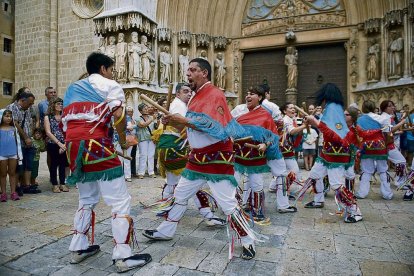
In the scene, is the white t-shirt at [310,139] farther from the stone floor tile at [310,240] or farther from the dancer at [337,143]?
the stone floor tile at [310,240]

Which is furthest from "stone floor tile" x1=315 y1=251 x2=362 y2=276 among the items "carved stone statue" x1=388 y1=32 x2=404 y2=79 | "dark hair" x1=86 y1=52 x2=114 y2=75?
"carved stone statue" x1=388 y1=32 x2=404 y2=79

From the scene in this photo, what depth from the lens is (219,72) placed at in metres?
13.1

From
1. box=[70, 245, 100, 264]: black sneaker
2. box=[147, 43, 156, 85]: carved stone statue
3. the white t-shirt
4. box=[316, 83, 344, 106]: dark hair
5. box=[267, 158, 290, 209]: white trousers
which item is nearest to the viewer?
box=[70, 245, 100, 264]: black sneaker

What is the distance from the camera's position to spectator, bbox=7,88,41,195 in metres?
5.68

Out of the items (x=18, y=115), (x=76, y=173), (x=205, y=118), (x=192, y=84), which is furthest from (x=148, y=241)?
(x=18, y=115)

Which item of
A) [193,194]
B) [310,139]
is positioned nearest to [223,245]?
[193,194]

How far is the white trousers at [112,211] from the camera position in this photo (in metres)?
2.81

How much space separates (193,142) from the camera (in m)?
3.26

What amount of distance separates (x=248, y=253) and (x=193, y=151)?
1.16 m

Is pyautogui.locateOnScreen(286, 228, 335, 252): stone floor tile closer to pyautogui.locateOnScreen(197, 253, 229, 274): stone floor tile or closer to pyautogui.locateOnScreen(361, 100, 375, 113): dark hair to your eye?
pyautogui.locateOnScreen(197, 253, 229, 274): stone floor tile

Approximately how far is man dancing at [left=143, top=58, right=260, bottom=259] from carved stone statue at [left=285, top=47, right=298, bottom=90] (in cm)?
983

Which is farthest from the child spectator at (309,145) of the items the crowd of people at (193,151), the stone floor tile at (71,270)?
the stone floor tile at (71,270)

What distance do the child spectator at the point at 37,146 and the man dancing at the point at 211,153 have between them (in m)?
4.13

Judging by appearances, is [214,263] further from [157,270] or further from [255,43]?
[255,43]
